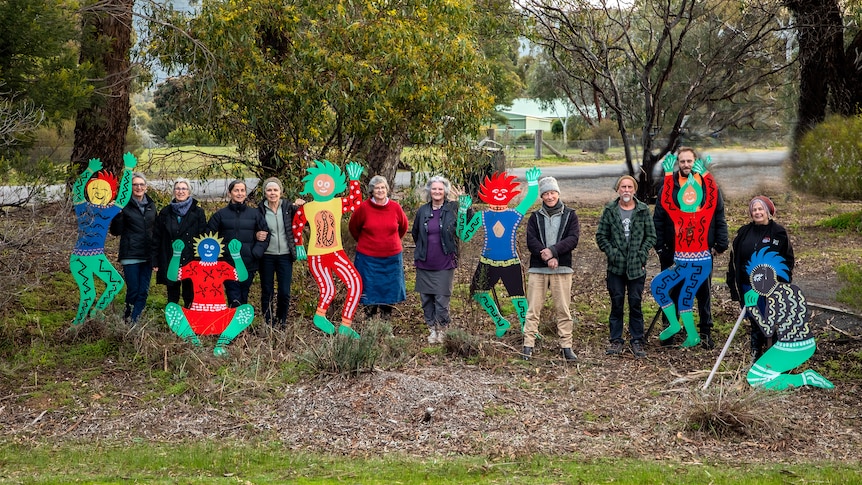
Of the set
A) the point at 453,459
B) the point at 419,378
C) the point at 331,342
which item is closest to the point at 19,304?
the point at 331,342

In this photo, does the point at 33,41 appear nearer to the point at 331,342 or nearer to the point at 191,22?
the point at 191,22

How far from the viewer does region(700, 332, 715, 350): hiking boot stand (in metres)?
9.08

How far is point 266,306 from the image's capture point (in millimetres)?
9164

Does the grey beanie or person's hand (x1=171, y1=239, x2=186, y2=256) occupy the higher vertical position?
the grey beanie

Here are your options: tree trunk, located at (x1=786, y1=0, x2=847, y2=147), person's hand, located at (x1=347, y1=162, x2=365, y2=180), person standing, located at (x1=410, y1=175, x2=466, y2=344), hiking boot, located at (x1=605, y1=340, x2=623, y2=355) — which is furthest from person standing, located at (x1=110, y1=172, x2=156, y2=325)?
tree trunk, located at (x1=786, y1=0, x2=847, y2=147)

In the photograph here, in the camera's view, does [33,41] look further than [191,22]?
No

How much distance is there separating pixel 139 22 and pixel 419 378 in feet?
21.9

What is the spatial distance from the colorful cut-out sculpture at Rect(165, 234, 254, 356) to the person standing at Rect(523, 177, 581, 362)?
2680 mm

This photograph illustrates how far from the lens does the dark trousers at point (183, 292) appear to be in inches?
359

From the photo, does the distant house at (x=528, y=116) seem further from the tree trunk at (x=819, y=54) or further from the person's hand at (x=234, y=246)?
the person's hand at (x=234, y=246)

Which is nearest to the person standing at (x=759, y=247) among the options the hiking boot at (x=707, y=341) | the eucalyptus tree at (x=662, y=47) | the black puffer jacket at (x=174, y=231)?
the hiking boot at (x=707, y=341)

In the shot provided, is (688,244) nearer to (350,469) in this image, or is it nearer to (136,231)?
(350,469)

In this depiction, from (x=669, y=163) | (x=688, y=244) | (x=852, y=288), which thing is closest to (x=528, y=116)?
(x=669, y=163)

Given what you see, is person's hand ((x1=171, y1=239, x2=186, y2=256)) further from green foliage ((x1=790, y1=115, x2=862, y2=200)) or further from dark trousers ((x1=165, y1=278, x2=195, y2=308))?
green foliage ((x1=790, y1=115, x2=862, y2=200))
